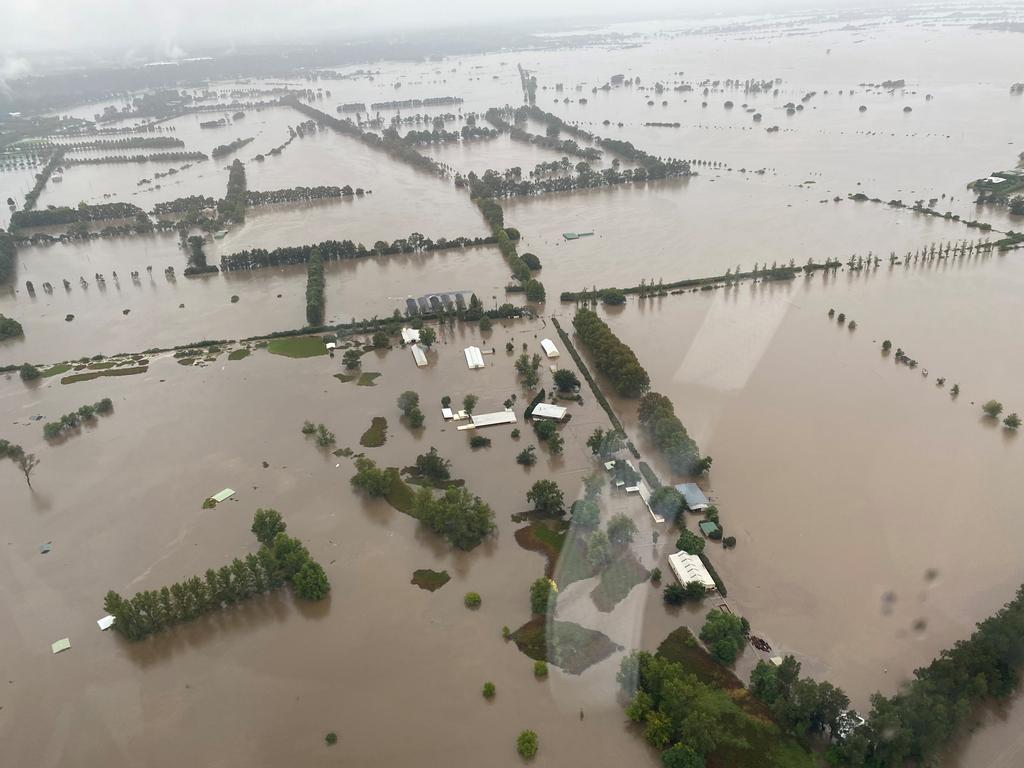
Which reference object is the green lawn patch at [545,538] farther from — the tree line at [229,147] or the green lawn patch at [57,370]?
the tree line at [229,147]

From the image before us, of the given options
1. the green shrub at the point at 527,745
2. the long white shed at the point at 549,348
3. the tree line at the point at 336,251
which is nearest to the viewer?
the green shrub at the point at 527,745

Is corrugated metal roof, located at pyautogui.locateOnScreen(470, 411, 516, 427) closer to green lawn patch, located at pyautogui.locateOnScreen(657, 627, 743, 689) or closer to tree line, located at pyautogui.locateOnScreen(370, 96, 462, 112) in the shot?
green lawn patch, located at pyautogui.locateOnScreen(657, 627, 743, 689)

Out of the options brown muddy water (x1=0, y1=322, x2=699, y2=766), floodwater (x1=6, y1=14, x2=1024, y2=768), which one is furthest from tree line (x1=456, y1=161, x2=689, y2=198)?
brown muddy water (x1=0, y1=322, x2=699, y2=766)

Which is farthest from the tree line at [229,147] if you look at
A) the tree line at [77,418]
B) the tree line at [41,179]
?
the tree line at [77,418]

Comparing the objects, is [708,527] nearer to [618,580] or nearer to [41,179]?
[618,580]

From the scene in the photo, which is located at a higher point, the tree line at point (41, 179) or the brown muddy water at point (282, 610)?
the tree line at point (41, 179)

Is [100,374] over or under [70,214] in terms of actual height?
under

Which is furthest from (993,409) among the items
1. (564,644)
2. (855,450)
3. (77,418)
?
(77,418)

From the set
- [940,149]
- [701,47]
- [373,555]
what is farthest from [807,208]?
[701,47]
